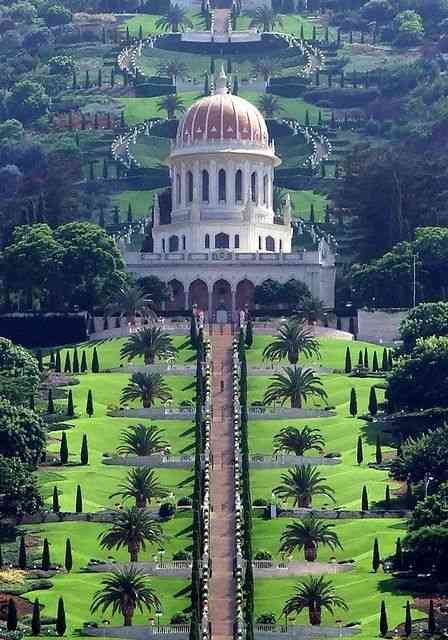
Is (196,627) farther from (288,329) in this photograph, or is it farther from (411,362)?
(288,329)

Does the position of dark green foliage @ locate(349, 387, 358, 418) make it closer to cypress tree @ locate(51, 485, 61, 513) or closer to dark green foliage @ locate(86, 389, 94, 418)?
dark green foliage @ locate(86, 389, 94, 418)

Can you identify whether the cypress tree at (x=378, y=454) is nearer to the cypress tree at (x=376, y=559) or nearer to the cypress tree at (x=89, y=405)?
the cypress tree at (x=89, y=405)

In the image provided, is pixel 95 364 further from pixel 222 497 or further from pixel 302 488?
pixel 302 488

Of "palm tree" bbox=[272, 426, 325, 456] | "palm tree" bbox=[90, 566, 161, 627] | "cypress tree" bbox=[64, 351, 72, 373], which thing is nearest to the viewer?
"palm tree" bbox=[90, 566, 161, 627]

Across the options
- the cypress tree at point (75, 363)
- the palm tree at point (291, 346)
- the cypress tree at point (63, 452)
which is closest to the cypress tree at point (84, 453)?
the cypress tree at point (63, 452)

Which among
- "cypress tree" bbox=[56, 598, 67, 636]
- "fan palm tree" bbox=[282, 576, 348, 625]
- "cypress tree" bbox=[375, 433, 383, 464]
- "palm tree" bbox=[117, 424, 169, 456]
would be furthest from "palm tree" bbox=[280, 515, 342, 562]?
"palm tree" bbox=[117, 424, 169, 456]

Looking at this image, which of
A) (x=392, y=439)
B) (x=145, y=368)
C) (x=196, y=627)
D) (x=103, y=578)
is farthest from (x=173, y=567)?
(x=145, y=368)

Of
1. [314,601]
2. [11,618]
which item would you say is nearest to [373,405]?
[314,601]
